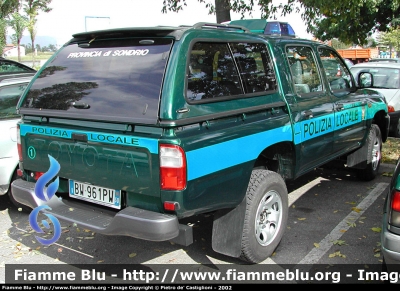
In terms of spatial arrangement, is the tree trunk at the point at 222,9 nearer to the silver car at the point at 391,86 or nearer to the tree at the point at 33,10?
the silver car at the point at 391,86

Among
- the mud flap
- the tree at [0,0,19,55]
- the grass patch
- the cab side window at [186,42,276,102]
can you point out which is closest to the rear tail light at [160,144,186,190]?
the cab side window at [186,42,276,102]

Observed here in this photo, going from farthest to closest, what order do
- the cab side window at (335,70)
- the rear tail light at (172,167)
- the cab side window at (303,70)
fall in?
the cab side window at (335,70)
the cab side window at (303,70)
the rear tail light at (172,167)

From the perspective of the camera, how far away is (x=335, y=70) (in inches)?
210

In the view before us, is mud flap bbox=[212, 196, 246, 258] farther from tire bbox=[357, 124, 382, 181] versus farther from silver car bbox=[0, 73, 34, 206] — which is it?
tire bbox=[357, 124, 382, 181]

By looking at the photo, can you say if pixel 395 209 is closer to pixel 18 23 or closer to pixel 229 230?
pixel 229 230

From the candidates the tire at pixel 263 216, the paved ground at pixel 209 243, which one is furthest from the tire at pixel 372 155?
the tire at pixel 263 216

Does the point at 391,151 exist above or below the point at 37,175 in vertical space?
below

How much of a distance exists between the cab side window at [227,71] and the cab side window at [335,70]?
1.35 meters

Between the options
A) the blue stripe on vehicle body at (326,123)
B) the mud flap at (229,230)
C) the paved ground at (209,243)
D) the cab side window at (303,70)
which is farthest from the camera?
the cab side window at (303,70)

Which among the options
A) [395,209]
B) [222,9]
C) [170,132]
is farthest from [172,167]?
[222,9]

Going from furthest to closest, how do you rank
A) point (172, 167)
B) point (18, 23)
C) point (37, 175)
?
1. point (18, 23)
2. point (37, 175)
3. point (172, 167)

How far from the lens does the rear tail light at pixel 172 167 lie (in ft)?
9.37

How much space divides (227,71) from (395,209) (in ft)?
5.56

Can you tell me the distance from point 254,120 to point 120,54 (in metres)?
1.27
